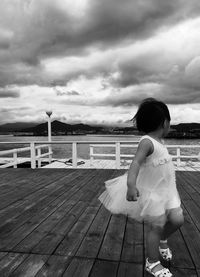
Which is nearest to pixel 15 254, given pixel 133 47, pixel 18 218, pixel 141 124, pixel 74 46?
pixel 18 218

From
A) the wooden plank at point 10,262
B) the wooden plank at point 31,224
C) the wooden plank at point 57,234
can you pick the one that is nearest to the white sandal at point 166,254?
the wooden plank at point 57,234

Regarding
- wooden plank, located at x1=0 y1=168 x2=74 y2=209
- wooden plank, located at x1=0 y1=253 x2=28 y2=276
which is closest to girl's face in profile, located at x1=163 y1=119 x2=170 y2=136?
wooden plank, located at x1=0 y1=253 x2=28 y2=276

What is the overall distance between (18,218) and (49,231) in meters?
0.62

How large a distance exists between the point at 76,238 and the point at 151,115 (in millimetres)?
1444

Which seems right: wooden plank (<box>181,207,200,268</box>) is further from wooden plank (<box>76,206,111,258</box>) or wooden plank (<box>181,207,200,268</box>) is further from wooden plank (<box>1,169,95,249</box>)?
wooden plank (<box>1,169,95,249</box>)

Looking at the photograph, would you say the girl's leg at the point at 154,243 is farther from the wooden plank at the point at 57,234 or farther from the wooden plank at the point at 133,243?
the wooden plank at the point at 57,234

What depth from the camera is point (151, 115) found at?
1702 mm

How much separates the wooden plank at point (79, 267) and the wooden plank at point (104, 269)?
0.13ft

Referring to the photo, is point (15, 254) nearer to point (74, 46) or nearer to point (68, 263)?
point (68, 263)

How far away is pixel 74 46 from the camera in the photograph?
21328 mm

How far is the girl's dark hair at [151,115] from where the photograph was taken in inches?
66.7

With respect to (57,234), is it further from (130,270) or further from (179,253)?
(179,253)

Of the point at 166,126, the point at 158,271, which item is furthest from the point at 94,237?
the point at 166,126

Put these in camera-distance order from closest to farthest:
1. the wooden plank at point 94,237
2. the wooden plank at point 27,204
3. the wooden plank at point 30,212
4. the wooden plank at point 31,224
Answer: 1. the wooden plank at point 94,237
2. the wooden plank at point 31,224
3. the wooden plank at point 30,212
4. the wooden plank at point 27,204
